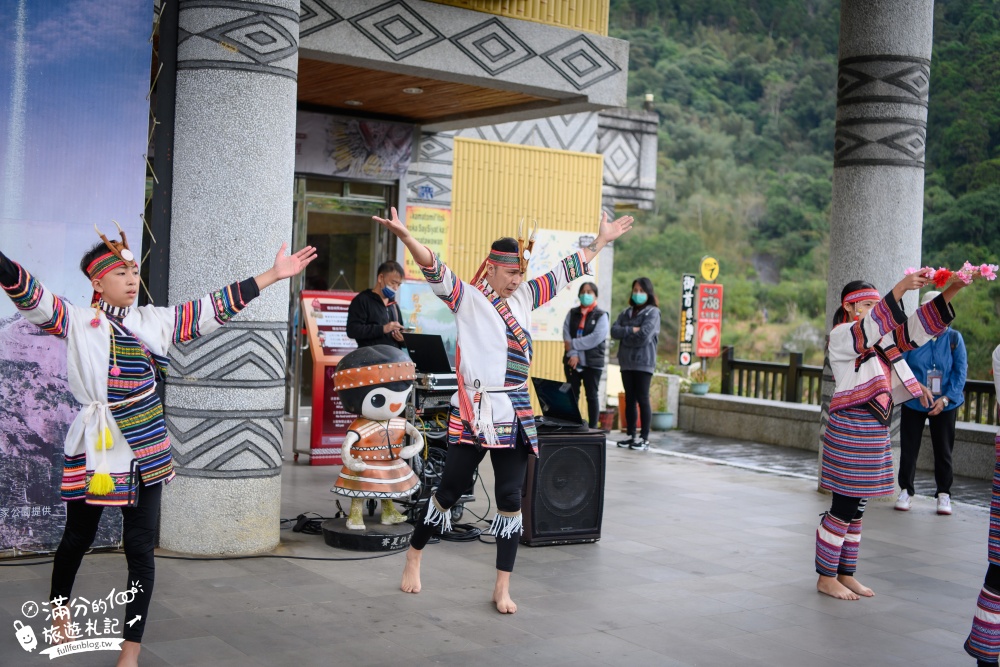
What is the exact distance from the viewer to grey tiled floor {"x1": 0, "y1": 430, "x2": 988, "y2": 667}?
15.9ft

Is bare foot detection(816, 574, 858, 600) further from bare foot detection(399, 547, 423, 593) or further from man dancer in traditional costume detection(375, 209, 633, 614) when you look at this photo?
bare foot detection(399, 547, 423, 593)

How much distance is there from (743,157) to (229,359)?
39.7 metres

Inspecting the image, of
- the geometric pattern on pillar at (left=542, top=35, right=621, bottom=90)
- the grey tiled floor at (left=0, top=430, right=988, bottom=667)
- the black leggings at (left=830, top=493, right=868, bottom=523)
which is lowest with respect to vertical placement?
the grey tiled floor at (left=0, top=430, right=988, bottom=667)

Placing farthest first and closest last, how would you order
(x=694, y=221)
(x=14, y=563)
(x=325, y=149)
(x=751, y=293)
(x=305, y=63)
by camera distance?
(x=694, y=221) → (x=751, y=293) → (x=325, y=149) → (x=305, y=63) → (x=14, y=563)

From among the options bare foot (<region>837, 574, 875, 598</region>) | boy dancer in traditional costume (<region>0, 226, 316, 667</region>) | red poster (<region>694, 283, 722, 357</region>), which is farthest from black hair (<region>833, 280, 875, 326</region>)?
red poster (<region>694, 283, 722, 357</region>)

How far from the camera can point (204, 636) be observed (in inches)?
191

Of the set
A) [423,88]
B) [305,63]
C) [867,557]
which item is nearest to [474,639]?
[867,557]

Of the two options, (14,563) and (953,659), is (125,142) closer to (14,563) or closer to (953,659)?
(14,563)

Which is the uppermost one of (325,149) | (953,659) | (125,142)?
(325,149)

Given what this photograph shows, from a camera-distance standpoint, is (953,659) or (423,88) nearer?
(953,659)

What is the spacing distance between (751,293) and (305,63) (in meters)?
31.4

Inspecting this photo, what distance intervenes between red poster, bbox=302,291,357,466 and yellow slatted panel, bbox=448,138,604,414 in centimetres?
269

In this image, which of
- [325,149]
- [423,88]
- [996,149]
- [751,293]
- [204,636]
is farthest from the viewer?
[751,293]

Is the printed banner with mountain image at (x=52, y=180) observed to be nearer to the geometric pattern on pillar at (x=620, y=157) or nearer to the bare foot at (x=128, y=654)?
the bare foot at (x=128, y=654)
